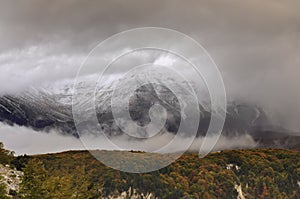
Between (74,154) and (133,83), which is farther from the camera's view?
(74,154)

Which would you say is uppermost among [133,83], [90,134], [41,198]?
[133,83]

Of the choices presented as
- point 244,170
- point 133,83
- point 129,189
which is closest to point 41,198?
point 133,83

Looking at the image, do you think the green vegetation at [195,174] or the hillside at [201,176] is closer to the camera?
the hillside at [201,176]

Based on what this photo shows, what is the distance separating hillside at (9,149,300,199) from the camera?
379 ft

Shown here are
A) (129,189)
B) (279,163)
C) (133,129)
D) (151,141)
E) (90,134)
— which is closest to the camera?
(90,134)

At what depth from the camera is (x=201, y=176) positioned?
134 m

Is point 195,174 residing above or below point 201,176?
above

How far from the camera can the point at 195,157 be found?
509 feet

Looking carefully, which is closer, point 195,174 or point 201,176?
point 201,176

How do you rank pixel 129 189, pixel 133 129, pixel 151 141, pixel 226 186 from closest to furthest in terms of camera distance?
pixel 133 129
pixel 151 141
pixel 129 189
pixel 226 186

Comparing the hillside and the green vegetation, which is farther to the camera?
the green vegetation

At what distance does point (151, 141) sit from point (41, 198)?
13374 millimetres

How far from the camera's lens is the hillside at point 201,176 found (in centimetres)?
11562

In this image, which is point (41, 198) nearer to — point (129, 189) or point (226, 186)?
point (129, 189)
